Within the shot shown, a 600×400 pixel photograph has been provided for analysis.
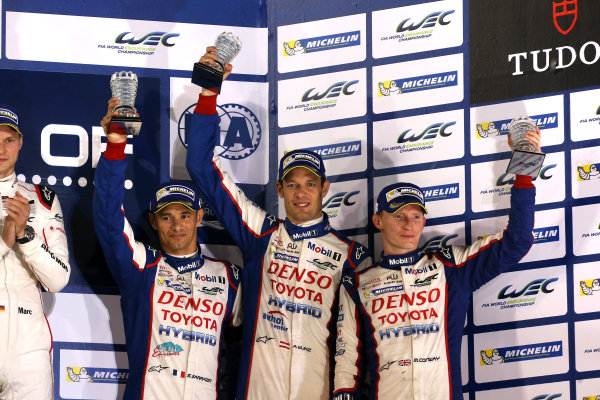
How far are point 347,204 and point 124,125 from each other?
1.54m

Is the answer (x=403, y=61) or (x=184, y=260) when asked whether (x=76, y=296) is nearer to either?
(x=184, y=260)

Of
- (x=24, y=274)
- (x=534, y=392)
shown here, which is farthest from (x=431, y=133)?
(x=24, y=274)

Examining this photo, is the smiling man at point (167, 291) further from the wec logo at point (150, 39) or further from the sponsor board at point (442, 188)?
the sponsor board at point (442, 188)

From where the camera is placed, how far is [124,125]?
404 centimetres

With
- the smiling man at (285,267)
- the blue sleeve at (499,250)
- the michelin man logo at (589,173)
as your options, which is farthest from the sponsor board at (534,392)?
the michelin man logo at (589,173)

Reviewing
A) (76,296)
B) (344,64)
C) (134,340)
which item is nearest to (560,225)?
(344,64)

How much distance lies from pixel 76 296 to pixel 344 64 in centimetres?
220

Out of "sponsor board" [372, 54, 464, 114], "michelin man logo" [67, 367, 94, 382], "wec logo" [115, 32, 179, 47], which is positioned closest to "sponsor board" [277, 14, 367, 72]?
"sponsor board" [372, 54, 464, 114]

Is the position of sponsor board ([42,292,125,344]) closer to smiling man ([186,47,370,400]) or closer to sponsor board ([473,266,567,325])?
smiling man ([186,47,370,400])

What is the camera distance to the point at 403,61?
488 centimetres

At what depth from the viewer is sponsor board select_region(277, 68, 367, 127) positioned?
4.96m

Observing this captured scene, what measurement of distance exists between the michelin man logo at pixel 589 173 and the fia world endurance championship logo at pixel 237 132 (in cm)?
199

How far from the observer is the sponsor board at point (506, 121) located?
4539 mm

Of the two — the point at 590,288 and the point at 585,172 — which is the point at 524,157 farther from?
the point at 590,288
